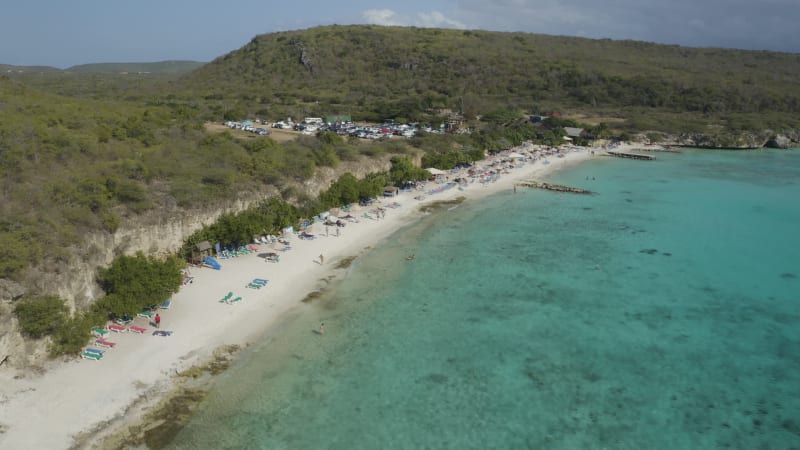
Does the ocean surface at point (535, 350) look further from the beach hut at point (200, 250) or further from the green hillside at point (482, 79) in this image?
the green hillside at point (482, 79)

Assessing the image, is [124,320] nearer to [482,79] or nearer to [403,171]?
[403,171]

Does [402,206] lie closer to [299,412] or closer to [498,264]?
[498,264]

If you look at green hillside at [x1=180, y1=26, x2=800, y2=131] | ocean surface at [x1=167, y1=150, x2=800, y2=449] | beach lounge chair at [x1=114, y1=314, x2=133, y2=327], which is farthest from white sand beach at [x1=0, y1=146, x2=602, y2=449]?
green hillside at [x1=180, y1=26, x2=800, y2=131]

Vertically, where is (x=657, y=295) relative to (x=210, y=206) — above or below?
Result: below

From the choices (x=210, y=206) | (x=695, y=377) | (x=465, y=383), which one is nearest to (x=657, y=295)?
(x=695, y=377)

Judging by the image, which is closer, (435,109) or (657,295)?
(657,295)

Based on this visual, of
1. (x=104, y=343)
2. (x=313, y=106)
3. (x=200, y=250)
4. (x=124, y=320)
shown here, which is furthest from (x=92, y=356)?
(x=313, y=106)

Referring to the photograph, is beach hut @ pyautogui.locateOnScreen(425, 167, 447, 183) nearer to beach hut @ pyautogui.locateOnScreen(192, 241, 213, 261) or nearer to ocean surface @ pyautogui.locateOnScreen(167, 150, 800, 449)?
ocean surface @ pyautogui.locateOnScreen(167, 150, 800, 449)

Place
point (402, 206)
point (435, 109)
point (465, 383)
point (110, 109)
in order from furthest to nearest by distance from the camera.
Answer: point (435, 109), point (110, 109), point (402, 206), point (465, 383)
